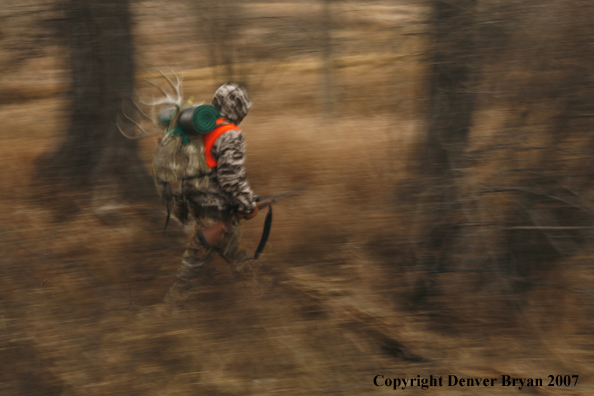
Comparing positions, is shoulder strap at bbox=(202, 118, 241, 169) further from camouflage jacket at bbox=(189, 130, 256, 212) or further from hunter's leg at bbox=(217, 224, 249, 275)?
hunter's leg at bbox=(217, 224, 249, 275)

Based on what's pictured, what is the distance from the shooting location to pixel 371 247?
4.87 metres

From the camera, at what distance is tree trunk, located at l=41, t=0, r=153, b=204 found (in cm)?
493

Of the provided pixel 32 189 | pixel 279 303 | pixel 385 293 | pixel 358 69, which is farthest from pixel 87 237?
pixel 358 69

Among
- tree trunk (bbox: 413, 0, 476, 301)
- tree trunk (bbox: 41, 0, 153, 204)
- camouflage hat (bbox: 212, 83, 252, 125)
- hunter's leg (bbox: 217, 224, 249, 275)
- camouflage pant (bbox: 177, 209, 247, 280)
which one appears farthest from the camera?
tree trunk (bbox: 41, 0, 153, 204)

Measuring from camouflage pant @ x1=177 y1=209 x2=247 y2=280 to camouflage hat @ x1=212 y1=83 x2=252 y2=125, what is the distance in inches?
32.4

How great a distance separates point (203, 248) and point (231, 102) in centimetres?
123

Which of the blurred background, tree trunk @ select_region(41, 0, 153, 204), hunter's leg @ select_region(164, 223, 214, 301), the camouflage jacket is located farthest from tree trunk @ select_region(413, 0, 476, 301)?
tree trunk @ select_region(41, 0, 153, 204)

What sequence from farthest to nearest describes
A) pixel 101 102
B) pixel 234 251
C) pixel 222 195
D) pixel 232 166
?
pixel 101 102 < pixel 234 251 < pixel 222 195 < pixel 232 166

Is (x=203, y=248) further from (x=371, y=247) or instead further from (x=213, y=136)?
(x=371, y=247)

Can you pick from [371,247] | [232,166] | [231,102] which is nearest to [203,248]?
[232,166]

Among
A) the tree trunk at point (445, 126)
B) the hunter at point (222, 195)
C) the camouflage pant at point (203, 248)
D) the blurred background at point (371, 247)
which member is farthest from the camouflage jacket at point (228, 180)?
the tree trunk at point (445, 126)

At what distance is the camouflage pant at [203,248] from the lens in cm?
418

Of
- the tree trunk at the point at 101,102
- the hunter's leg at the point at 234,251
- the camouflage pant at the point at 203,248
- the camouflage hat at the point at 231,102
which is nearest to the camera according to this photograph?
the camouflage hat at the point at 231,102

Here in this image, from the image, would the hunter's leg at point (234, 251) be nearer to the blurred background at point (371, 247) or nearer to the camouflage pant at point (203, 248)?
the camouflage pant at point (203, 248)
